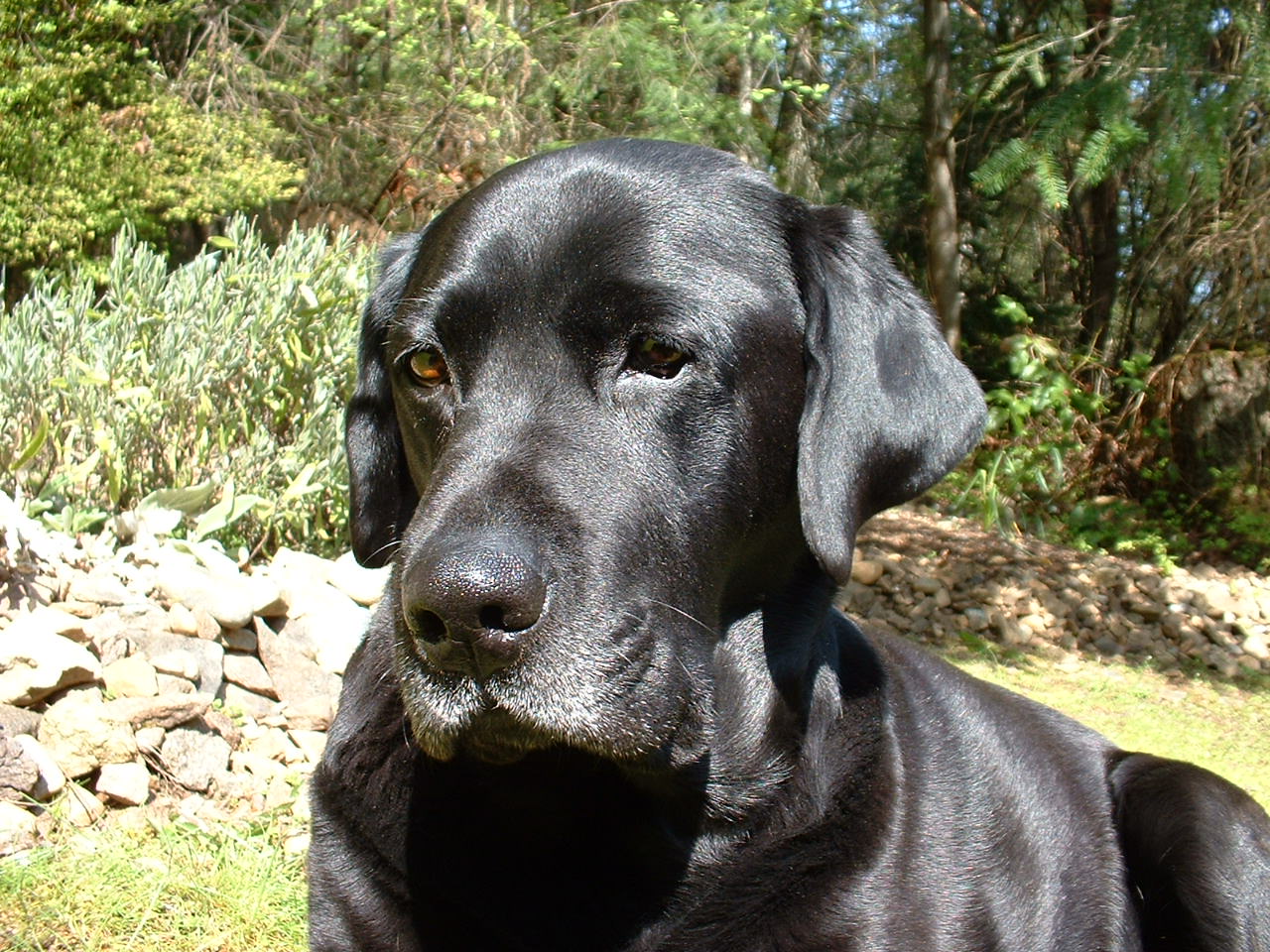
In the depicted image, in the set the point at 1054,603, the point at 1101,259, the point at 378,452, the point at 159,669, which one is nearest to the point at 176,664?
the point at 159,669

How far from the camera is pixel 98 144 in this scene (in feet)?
37.0

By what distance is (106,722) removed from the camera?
3572 millimetres

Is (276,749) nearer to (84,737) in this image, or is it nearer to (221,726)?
(221,726)

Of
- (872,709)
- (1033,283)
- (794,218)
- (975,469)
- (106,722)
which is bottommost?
(975,469)

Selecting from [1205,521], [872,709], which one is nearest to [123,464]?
[872,709]

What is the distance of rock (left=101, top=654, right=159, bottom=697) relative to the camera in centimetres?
377

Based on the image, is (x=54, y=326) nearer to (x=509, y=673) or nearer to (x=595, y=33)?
(x=509, y=673)

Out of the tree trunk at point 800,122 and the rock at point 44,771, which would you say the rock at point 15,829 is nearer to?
the rock at point 44,771

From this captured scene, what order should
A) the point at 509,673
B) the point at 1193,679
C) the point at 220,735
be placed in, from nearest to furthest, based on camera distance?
the point at 509,673 → the point at 220,735 → the point at 1193,679

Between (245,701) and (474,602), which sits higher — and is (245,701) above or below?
below

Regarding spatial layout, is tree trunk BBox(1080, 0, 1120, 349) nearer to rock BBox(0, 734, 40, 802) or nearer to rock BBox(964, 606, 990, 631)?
rock BBox(964, 606, 990, 631)

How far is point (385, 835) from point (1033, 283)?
12305 mm

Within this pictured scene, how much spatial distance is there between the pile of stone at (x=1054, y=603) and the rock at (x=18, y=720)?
575cm

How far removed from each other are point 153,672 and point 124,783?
1.40ft
